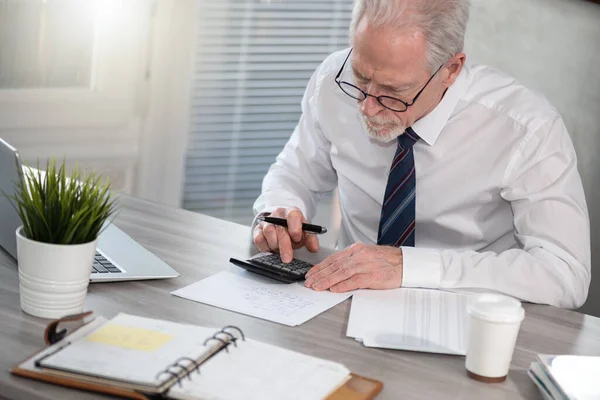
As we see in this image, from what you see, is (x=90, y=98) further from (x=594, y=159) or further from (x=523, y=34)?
(x=594, y=159)

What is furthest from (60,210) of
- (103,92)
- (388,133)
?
(103,92)

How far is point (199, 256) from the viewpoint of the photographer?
1856 millimetres

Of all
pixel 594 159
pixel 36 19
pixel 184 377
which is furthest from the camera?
pixel 36 19

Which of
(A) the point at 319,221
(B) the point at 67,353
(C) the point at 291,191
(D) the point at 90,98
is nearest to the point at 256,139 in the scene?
(A) the point at 319,221

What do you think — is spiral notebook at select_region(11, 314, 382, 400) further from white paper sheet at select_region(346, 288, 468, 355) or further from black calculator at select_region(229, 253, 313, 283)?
black calculator at select_region(229, 253, 313, 283)

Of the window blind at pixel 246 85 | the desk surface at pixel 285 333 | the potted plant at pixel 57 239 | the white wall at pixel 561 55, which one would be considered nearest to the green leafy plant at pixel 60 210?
the potted plant at pixel 57 239

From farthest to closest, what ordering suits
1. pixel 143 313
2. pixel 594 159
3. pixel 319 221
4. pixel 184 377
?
pixel 319 221, pixel 594 159, pixel 143 313, pixel 184 377

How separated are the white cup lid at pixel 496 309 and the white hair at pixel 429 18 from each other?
734mm

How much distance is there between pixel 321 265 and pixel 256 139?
2.14m

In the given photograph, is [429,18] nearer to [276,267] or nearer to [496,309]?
[276,267]

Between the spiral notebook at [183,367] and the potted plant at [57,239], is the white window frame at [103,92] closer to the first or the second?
the potted plant at [57,239]

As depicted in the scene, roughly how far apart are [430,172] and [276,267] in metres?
0.59

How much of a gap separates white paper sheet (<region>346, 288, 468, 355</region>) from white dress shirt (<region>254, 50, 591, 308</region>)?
6 centimetres

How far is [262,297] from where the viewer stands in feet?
5.40
